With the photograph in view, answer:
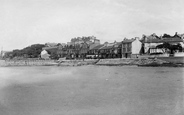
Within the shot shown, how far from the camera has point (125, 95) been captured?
15.6m

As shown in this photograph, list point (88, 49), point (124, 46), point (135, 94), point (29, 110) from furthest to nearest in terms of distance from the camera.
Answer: point (88, 49) → point (124, 46) → point (135, 94) → point (29, 110)

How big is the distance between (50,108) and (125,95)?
6.06 m

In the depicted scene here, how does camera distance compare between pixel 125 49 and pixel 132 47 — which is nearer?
pixel 132 47

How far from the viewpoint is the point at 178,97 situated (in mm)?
14727

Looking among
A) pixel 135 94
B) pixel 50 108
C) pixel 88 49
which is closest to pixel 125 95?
pixel 135 94

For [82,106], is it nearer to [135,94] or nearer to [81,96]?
[81,96]

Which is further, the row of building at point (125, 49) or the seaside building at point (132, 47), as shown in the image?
the seaside building at point (132, 47)

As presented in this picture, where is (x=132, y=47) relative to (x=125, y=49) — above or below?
above

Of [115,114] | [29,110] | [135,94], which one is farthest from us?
[135,94]

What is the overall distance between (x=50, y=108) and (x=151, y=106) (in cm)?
630

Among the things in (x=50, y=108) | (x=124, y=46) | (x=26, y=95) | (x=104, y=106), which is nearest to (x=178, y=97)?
(x=104, y=106)

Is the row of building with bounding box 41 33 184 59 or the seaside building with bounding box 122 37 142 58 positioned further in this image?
the seaside building with bounding box 122 37 142 58

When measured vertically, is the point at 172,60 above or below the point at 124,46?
below

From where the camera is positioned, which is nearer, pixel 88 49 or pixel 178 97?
pixel 178 97
